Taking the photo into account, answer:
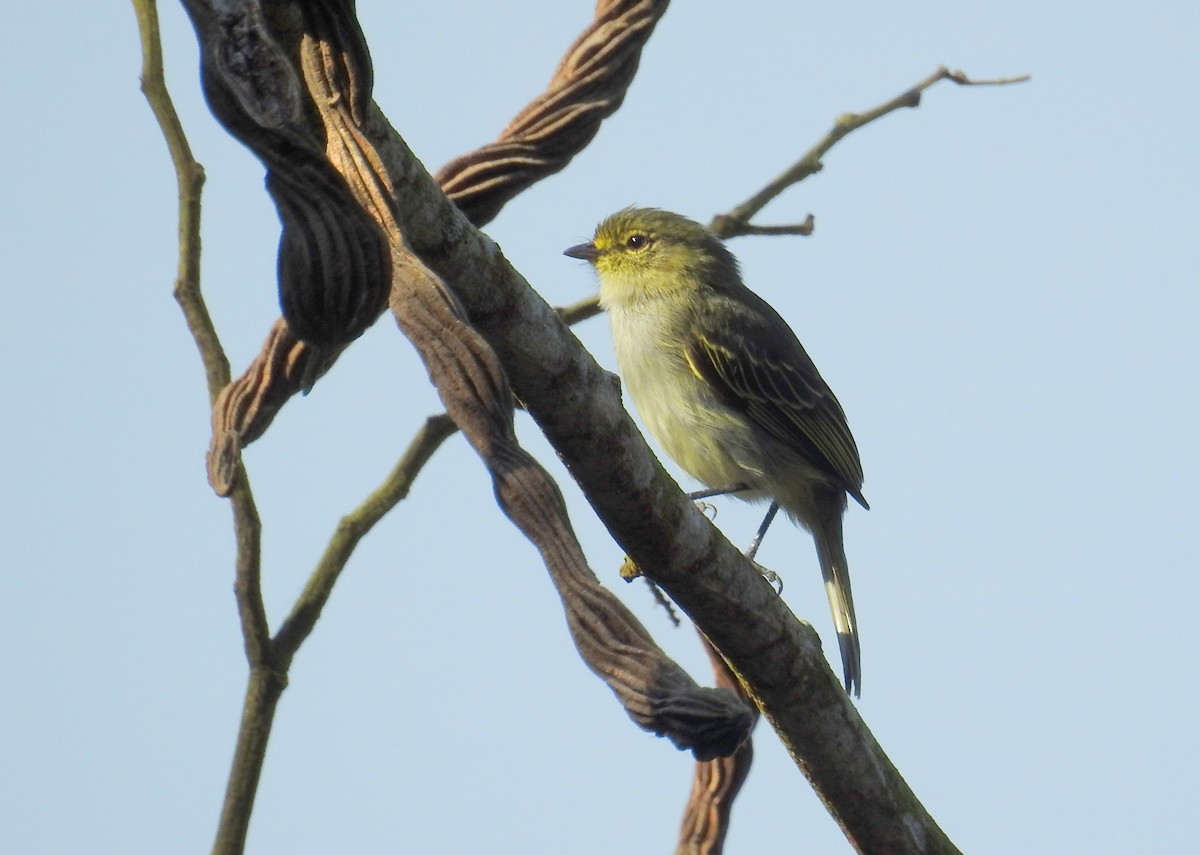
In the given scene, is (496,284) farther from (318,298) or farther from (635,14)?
(318,298)

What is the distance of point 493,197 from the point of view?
2.81m

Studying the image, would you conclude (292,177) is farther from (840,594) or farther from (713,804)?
(840,594)

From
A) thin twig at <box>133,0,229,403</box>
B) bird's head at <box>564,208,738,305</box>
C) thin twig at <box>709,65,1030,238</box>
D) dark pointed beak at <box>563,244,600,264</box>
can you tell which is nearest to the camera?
thin twig at <box>133,0,229,403</box>

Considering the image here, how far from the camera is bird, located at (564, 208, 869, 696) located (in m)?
6.14

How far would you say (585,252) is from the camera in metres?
6.97

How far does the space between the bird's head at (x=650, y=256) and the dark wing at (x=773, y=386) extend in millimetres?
225

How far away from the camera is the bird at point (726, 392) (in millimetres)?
6137

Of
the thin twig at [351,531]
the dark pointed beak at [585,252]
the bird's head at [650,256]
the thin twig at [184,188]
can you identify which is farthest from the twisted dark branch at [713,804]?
the dark pointed beak at [585,252]

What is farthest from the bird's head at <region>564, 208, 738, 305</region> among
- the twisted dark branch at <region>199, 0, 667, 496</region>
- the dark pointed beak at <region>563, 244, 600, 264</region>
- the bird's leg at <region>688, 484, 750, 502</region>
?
the twisted dark branch at <region>199, 0, 667, 496</region>

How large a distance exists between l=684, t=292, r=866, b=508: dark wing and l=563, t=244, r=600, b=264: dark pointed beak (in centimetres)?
66

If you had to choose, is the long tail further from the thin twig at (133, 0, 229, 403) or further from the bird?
the thin twig at (133, 0, 229, 403)

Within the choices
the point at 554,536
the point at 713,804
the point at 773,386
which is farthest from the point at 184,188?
the point at 773,386

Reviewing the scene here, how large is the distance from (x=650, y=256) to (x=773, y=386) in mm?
943

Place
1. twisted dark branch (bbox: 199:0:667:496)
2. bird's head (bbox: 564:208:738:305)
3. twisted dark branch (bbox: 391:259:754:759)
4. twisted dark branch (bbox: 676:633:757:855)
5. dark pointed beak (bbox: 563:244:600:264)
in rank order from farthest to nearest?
dark pointed beak (bbox: 563:244:600:264) < bird's head (bbox: 564:208:738:305) < twisted dark branch (bbox: 676:633:757:855) < twisted dark branch (bbox: 199:0:667:496) < twisted dark branch (bbox: 391:259:754:759)
